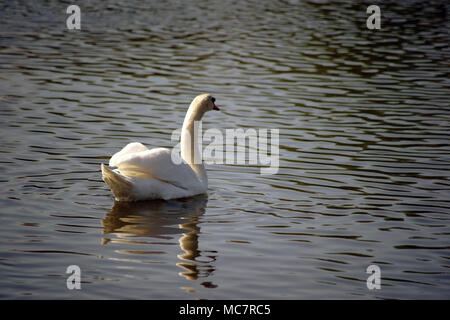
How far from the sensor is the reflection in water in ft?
26.3

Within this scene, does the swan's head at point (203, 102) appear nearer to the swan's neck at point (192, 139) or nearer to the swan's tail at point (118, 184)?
the swan's neck at point (192, 139)

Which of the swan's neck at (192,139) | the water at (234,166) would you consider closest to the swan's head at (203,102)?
the swan's neck at (192,139)

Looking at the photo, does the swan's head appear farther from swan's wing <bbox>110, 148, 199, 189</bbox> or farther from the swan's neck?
swan's wing <bbox>110, 148, 199, 189</bbox>

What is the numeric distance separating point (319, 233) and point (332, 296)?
6.19 ft

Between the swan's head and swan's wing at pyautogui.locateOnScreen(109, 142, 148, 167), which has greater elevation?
the swan's head

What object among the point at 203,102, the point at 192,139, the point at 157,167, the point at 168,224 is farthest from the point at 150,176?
the point at 203,102

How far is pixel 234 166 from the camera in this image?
12.4 m

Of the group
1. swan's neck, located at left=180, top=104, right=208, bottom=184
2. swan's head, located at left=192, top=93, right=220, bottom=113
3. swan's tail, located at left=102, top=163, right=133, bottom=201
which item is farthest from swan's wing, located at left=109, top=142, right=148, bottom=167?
swan's head, located at left=192, top=93, right=220, bottom=113

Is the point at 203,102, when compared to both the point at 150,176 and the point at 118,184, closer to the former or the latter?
the point at 150,176

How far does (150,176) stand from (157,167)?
0.22 meters

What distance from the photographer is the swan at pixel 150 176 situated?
9.77m

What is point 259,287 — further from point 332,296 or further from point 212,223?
point 212,223

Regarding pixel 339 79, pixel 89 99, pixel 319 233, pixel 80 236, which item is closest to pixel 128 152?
pixel 80 236

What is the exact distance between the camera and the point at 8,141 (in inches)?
505
